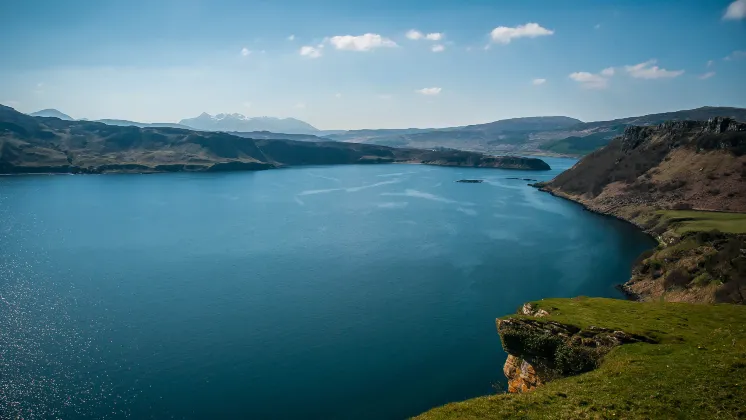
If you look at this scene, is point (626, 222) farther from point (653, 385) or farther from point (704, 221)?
point (653, 385)

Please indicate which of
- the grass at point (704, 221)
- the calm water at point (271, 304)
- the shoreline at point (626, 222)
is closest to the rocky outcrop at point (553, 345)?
the calm water at point (271, 304)

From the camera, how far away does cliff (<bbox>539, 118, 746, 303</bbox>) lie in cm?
5872

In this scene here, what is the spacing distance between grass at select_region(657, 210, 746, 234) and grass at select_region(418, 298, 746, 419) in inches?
2473

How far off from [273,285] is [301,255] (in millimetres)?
17747

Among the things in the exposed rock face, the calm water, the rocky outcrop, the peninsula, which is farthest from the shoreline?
the rocky outcrop

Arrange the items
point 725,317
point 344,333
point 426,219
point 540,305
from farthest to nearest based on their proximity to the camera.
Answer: point 426,219 < point 344,333 < point 540,305 < point 725,317

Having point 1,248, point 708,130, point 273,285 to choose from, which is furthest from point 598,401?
point 708,130

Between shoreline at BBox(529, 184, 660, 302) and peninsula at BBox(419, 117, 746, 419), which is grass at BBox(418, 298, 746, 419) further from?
shoreline at BBox(529, 184, 660, 302)

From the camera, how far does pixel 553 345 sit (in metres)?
30.1

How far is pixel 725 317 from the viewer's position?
1305 inches

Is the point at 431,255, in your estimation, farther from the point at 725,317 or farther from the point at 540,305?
the point at 725,317

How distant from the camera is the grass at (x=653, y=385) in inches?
808

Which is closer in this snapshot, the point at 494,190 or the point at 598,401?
the point at 598,401

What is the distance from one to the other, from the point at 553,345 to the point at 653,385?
7909 mm
